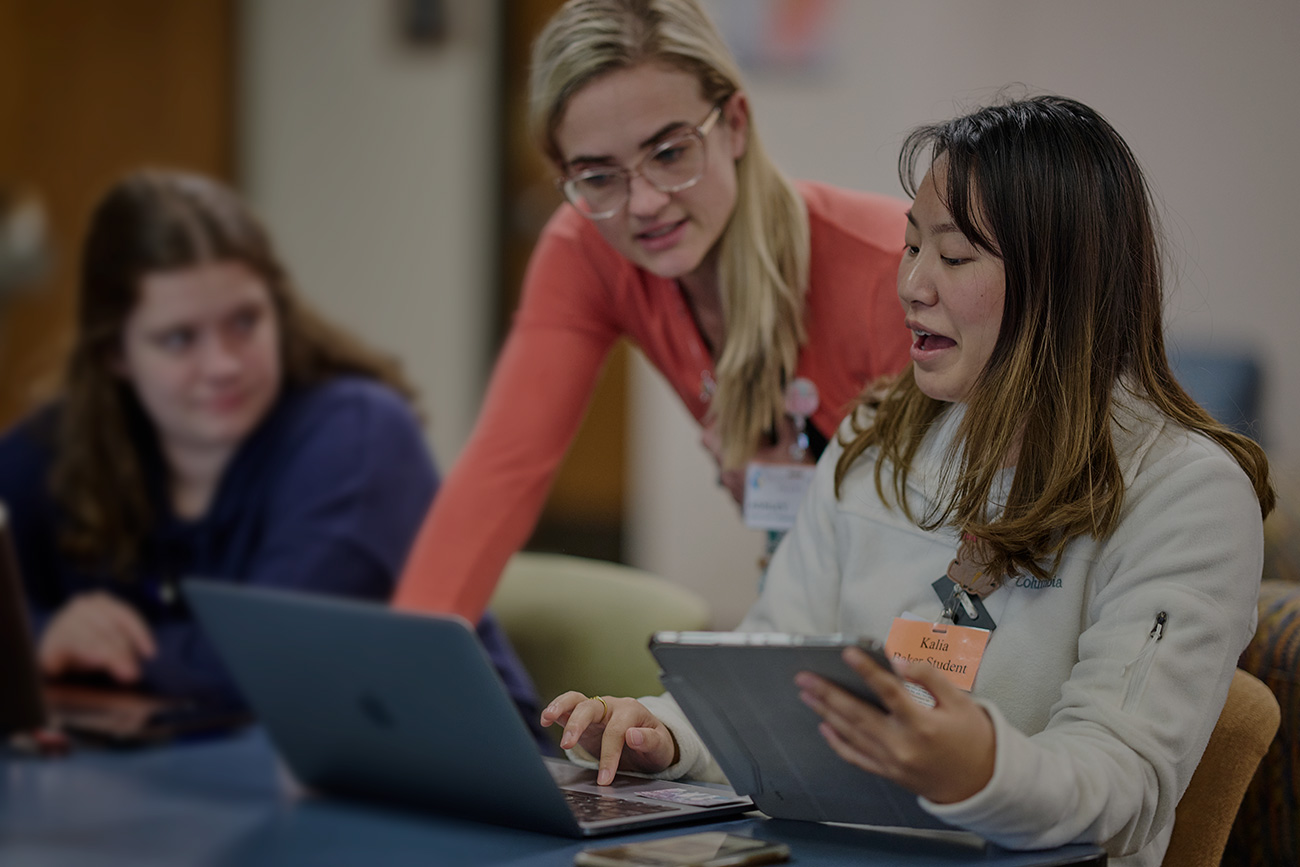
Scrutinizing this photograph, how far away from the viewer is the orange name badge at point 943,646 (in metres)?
1.04

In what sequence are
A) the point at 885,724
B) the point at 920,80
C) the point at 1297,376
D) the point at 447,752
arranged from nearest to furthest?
the point at 885,724 < the point at 447,752 < the point at 1297,376 < the point at 920,80

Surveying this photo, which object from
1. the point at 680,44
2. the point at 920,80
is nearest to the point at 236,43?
the point at 920,80

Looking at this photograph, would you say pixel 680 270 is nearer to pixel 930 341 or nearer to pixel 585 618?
pixel 930 341

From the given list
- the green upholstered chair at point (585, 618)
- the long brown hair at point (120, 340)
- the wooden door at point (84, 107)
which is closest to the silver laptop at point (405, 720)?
the green upholstered chair at point (585, 618)

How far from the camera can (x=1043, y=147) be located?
1.03m

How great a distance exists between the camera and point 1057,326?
104 cm

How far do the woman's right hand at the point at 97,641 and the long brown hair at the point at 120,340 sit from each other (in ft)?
0.40

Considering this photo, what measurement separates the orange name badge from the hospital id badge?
0.36 meters

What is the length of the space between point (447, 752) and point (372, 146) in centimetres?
415

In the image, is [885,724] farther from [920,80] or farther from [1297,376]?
[920,80]

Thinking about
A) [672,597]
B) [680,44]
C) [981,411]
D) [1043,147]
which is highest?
[680,44]

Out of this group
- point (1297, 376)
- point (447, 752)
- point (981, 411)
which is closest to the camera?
point (981, 411)

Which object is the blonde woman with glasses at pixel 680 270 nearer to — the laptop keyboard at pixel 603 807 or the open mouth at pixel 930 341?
the open mouth at pixel 930 341

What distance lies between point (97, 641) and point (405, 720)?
0.86 meters
